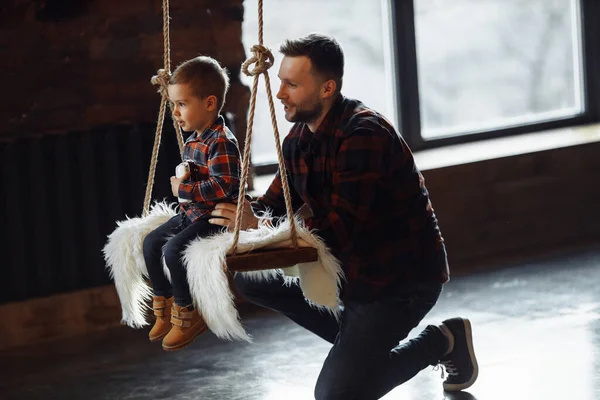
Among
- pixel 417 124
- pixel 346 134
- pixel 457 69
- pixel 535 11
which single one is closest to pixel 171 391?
pixel 346 134

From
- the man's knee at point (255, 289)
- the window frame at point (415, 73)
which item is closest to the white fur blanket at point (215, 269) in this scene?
the man's knee at point (255, 289)

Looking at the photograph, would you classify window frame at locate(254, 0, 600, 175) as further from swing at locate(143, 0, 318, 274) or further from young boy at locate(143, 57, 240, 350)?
swing at locate(143, 0, 318, 274)

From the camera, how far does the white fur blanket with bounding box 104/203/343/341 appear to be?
9.20 ft

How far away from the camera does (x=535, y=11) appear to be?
6004 mm

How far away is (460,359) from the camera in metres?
3.53

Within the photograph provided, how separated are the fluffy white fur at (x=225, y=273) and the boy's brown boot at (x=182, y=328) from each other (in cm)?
4

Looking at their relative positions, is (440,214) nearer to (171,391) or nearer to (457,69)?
(457,69)

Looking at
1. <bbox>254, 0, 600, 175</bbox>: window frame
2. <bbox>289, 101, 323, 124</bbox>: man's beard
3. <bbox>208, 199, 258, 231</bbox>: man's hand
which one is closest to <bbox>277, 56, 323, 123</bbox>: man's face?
<bbox>289, 101, 323, 124</bbox>: man's beard

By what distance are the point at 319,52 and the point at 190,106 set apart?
389mm

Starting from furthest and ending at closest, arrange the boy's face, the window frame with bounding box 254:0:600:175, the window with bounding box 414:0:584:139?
the window with bounding box 414:0:584:139, the window frame with bounding box 254:0:600:175, the boy's face

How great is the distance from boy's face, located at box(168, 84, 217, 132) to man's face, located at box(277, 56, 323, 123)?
205 mm

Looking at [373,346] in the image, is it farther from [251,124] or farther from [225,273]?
[251,124]

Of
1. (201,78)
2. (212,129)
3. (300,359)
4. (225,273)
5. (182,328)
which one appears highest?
(201,78)

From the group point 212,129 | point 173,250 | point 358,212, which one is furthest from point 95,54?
point 358,212
